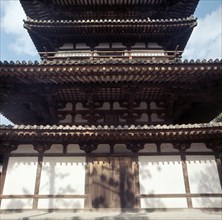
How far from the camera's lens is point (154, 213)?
346 inches

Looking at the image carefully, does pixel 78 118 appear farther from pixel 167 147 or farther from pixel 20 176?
pixel 167 147

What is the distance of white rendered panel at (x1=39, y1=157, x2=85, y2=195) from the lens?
9305 millimetres

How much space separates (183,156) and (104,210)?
357cm

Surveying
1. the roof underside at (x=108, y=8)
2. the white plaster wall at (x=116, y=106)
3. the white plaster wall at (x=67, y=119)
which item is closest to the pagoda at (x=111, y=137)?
the white plaster wall at (x=67, y=119)

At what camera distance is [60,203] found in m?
9.14

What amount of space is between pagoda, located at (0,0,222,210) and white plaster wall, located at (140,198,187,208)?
3 centimetres

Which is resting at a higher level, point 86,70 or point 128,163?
point 86,70

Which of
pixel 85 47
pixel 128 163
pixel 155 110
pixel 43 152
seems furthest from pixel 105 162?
pixel 85 47

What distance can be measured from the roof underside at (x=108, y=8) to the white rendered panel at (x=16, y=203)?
9.29m

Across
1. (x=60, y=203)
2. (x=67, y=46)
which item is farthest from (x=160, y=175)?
(x=67, y=46)

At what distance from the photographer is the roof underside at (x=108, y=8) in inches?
526

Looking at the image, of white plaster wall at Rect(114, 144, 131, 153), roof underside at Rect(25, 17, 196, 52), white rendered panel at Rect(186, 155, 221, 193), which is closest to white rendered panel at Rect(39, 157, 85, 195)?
white plaster wall at Rect(114, 144, 131, 153)

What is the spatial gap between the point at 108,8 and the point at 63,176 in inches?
350

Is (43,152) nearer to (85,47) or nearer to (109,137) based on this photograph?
(109,137)
